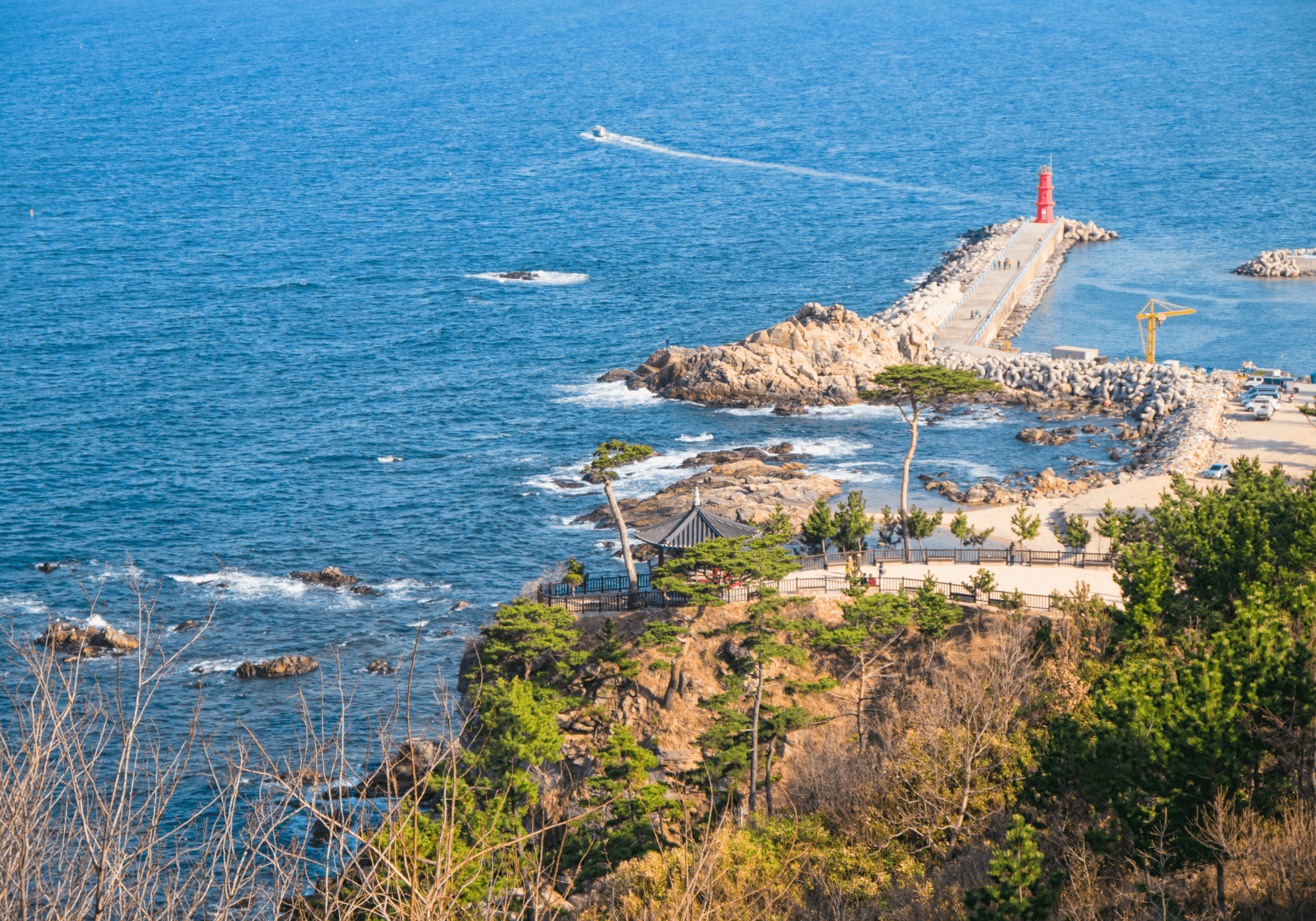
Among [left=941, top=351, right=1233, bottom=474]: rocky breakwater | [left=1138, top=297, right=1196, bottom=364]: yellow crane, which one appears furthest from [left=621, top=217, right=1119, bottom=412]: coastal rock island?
[left=1138, top=297, right=1196, bottom=364]: yellow crane

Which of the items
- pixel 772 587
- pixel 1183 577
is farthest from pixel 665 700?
A: pixel 1183 577

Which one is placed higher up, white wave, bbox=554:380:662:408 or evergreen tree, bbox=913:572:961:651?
evergreen tree, bbox=913:572:961:651

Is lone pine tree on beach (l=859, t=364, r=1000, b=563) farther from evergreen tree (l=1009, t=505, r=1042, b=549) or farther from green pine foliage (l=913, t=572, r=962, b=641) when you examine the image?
green pine foliage (l=913, t=572, r=962, b=641)

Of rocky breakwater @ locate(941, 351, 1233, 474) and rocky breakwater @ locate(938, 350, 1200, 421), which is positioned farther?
rocky breakwater @ locate(938, 350, 1200, 421)

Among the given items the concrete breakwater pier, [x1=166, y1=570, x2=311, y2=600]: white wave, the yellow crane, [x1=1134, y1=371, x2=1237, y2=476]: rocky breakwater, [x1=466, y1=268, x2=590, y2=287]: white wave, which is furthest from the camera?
[x1=466, y1=268, x2=590, y2=287]: white wave

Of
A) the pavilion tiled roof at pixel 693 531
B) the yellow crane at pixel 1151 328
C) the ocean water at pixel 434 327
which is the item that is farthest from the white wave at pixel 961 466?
the pavilion tiled roof at pixel 693 531

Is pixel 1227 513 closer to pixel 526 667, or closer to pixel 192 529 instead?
pixel 526 667

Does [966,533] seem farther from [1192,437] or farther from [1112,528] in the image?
[1192,437]
